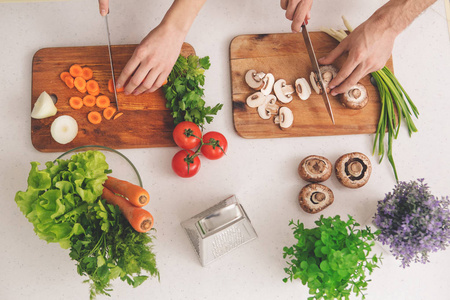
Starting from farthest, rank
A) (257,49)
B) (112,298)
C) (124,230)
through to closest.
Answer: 1. (257,49)
2. (112,298)
3. (124,230)

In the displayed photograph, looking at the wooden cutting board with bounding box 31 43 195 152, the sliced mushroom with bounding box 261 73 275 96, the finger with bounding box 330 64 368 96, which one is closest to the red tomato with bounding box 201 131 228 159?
the wooden cutting board with bounding box 31 43 195 152

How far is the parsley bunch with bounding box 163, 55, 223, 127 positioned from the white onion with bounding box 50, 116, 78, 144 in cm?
36

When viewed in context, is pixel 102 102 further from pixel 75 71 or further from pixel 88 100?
pixel 75 71

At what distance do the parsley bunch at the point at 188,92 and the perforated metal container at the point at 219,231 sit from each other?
333 millimetres

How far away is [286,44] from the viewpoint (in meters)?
1.35

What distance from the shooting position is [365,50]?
1.23 meters

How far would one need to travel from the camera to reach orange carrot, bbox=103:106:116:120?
4.20ft

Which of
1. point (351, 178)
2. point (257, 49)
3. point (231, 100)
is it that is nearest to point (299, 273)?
point (351, 178)

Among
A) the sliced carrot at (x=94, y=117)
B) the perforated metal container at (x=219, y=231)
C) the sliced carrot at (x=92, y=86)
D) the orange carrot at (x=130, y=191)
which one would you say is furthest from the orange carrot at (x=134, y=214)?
A: the sliced carrot at (x=92, y=86)

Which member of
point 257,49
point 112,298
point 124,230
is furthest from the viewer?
point 257,49

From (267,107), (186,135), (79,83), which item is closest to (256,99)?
(267,107)

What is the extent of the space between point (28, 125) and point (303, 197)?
1.07 meters

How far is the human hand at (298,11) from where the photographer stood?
1.26 meters

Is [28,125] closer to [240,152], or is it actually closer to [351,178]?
[240,152]
